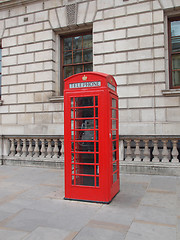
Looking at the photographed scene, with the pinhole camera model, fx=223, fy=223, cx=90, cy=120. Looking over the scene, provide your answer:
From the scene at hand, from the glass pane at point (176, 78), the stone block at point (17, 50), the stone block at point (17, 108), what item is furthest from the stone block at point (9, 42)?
the glass pane at point (176, 78)

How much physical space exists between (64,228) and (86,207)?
0.94 metres

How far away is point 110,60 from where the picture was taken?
8.27 meters

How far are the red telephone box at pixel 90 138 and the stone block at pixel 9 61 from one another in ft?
20.5

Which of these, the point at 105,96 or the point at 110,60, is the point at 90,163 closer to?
the point at 105,96

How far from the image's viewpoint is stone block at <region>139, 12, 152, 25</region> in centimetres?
783

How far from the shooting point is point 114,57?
8211 millimetres

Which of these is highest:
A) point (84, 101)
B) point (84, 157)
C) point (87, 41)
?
point (87, 41)

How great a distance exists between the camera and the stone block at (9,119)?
31.7 ft

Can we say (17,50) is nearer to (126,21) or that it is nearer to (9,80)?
(9,80)

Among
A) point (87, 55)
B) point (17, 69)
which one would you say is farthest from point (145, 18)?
point (17, 69)

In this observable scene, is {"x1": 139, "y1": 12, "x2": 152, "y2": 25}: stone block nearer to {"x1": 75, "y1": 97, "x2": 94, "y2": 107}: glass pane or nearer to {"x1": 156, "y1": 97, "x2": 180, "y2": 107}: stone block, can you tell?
{"x1": 156, "y1": 97, "x2": 180, "y2": 107}: stone block

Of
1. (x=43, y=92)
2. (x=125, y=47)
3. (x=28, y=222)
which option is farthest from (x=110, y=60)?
(x=28, y=222)

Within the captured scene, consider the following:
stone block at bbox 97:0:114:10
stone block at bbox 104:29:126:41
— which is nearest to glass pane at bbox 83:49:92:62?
stone block at bbox 104:29:126:41

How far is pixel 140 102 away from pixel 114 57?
1.93m
